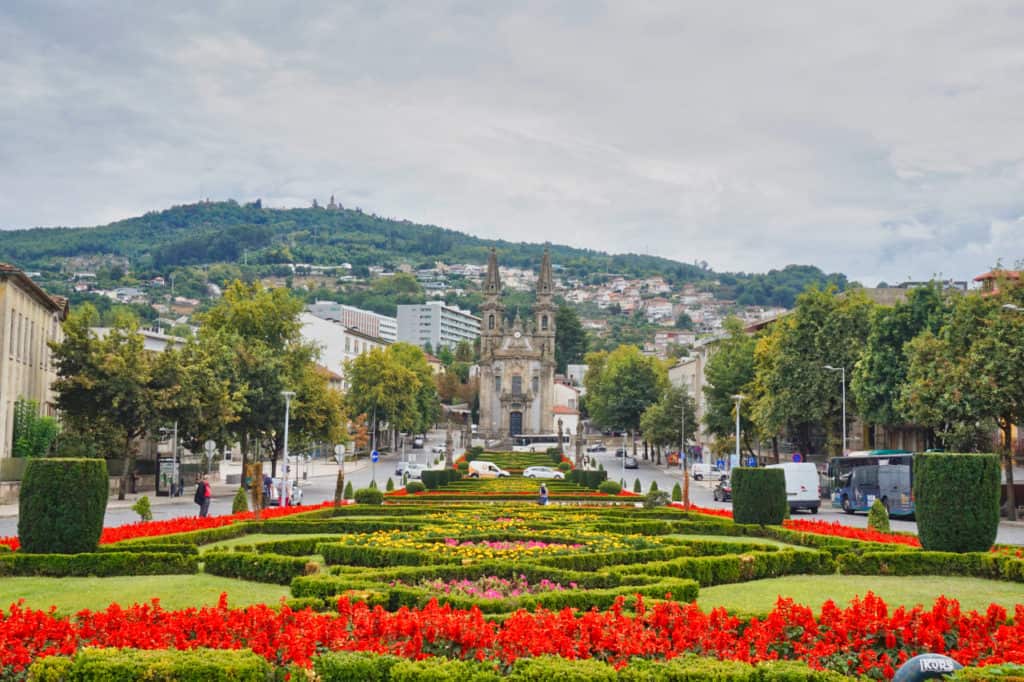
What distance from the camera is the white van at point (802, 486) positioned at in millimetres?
42094

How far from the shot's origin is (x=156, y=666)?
8539mm

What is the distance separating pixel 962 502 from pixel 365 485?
45065mm

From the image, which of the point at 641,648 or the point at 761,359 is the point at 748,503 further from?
the point at 761,359

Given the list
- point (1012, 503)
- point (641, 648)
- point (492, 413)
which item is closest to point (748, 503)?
point (641, 648)

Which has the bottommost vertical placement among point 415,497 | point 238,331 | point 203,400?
point 415,497

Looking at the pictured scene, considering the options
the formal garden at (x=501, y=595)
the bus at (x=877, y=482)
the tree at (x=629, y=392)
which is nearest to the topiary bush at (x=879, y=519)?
the formal garden at (x=501, y=595)

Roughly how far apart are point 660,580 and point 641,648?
18.7 ft

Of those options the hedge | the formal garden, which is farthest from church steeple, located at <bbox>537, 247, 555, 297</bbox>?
the hedge

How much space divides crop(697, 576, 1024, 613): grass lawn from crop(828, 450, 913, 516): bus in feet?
73.2

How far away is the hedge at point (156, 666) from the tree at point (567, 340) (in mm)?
178783

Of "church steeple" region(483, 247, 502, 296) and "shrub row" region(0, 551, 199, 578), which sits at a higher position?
"church steeple" region(483, 247, 502, 296)

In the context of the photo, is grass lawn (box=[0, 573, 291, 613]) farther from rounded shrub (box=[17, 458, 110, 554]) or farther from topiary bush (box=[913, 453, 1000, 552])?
topiary bush (box=[913, 453, 1000, 552])

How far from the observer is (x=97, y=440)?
153ft

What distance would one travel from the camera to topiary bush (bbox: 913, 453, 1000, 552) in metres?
18.9
